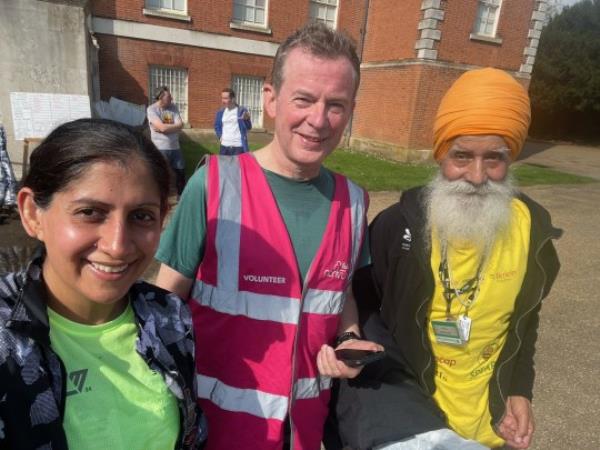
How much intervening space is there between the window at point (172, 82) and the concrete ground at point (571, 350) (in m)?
10.0

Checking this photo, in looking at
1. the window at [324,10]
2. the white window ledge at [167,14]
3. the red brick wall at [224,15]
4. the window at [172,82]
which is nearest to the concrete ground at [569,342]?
the red brick wall at [224,15]

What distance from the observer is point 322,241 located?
154cm

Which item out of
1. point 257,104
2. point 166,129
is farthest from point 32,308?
point 257,104

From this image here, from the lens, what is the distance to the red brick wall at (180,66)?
14.2m

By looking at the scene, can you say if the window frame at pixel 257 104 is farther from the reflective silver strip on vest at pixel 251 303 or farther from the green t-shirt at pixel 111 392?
the green t-shirt at pixel 111 392

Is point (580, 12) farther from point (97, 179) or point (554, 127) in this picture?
point (97, 179)

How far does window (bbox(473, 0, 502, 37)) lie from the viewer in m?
14.8

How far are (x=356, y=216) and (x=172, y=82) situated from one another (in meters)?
15.5

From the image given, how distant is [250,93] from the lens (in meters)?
16.9

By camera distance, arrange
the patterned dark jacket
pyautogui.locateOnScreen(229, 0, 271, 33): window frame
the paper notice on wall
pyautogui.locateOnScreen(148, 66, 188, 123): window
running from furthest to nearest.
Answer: pyautogui.locateOnScreen(229, 0, 271, 33): window frame < pyautogui.locateOnScreen(148, 66, 188, 123): window < the paper notice on wall < the patterned dark jacket

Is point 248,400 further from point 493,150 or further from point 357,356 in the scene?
point 493,150

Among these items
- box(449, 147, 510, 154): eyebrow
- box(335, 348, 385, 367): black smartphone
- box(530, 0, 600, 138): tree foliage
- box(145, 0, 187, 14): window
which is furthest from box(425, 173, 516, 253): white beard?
box(530, 0, 600, 138): tree foliage

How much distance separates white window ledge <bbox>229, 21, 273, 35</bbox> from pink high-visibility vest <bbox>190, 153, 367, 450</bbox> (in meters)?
15.8

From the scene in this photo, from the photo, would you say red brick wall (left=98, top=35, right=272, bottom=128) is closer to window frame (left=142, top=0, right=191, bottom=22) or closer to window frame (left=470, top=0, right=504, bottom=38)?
window frame (left=142, top=0, right=191, bottom=22)
